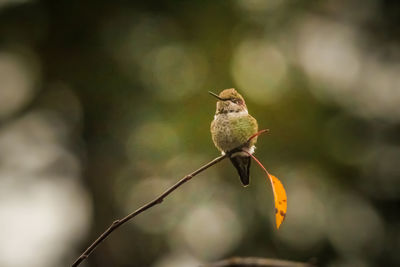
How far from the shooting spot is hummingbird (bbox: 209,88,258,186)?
287cm

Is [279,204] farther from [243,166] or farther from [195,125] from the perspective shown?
[195,125]

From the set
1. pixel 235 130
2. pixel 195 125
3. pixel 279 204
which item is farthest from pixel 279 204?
pixel 195 125

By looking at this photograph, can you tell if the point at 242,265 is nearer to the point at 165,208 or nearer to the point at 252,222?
the point at 252,222

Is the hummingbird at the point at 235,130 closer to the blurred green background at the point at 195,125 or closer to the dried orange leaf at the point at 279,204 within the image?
the dried orange leaf at the point at 279,204

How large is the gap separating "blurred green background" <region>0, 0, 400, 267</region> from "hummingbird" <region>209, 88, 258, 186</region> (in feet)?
16.9

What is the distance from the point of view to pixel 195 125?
8.41m

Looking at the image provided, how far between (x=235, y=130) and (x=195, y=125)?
5.55 metres

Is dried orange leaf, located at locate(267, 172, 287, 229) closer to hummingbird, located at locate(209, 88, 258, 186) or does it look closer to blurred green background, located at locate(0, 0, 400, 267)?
hummingbird, located at locate(209, 88, 258, 186)

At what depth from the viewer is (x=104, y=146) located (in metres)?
9.90

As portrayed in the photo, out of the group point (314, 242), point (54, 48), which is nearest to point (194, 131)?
point (314, 242)

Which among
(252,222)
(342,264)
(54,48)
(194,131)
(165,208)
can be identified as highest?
(54,48)

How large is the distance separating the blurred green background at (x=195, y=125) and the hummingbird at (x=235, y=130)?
515 centimetres

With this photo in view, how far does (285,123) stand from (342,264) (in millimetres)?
2589

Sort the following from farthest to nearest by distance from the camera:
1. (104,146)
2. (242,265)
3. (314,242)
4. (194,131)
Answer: (104,146)
(314,242)
(194,131)
(242,265)
